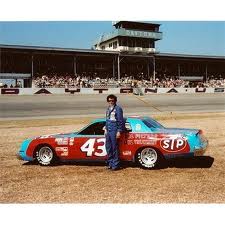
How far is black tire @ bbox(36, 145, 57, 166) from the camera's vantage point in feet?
32.0

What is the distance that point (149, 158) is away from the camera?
9008 mm

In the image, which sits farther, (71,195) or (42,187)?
(42,187)

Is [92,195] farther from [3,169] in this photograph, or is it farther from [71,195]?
[3,169]

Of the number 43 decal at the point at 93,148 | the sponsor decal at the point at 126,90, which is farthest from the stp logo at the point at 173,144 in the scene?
the sponsor decal at the point at 126,90

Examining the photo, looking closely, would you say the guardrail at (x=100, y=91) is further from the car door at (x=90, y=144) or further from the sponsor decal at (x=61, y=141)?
the car door at (x=90, y=144)

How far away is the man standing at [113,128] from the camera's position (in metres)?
8.77

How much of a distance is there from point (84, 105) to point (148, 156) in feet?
74.6

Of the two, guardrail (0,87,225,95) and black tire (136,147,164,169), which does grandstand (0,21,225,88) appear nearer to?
guardrail (0,87,225,95)

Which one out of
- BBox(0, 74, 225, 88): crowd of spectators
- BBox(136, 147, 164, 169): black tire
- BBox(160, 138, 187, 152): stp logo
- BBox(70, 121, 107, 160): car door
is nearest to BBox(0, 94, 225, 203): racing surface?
BBox(136, 147, 164, 169): black tire

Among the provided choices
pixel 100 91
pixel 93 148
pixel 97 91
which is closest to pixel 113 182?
pixel 93 148

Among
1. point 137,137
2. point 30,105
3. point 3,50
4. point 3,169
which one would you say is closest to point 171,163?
point 137,137

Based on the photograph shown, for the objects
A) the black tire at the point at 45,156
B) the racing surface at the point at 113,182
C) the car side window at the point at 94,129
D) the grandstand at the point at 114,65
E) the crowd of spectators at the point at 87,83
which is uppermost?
the grandstand at the point at 114,65

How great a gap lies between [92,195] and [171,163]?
10.2 ft

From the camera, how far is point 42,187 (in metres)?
7.67
